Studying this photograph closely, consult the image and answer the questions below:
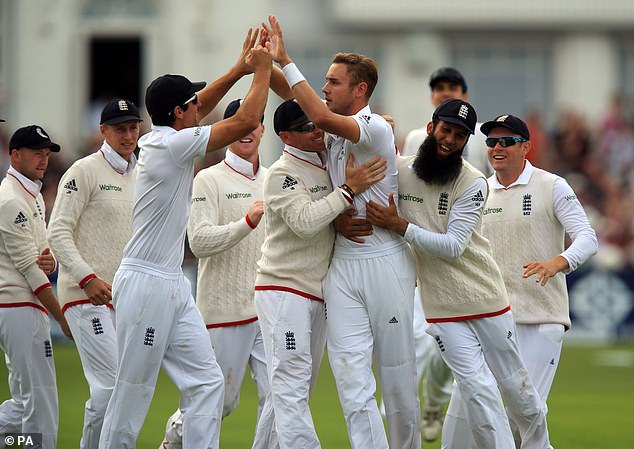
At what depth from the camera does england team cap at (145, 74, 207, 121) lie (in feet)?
28.7

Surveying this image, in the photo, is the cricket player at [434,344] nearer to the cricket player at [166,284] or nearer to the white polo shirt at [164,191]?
the cricket player at [166,284]

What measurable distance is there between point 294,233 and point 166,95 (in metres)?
1.32

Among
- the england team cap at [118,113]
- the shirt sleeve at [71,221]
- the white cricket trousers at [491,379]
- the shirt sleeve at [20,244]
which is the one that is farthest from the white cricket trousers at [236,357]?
the england team cap at [118,113]

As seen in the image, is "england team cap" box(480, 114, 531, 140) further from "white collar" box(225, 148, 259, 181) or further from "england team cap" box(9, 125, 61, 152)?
"england team cap" box(9, 125, 61, 152)

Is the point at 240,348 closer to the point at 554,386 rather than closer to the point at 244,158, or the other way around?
the point at 244,158

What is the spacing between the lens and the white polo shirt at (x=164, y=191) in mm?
8578

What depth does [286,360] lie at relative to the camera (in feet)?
29.7

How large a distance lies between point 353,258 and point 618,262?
12865 mm

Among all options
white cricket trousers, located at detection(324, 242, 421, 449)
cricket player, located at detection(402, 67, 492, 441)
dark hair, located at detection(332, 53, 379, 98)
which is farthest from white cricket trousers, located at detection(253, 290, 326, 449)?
cricket player, located at detection(402, 67, 492, 441)

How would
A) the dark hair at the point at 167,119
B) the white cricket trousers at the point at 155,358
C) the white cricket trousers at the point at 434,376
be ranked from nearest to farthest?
the white cricket trousers at the point at 155,358 → the dark hair at the point at 167,119 → the white cricket trousers at the point at 434,376

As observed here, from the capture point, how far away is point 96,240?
9969 millimetres

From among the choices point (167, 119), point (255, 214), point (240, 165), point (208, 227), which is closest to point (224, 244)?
point (208, 227)

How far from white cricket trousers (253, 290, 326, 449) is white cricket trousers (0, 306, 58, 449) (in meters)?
1.84

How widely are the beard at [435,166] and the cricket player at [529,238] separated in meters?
0.88
